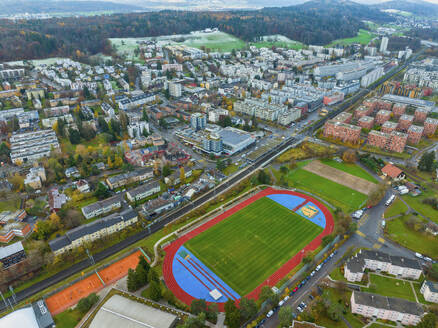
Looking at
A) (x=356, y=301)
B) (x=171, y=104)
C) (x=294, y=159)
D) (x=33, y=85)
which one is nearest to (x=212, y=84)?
(x=171, y=104)

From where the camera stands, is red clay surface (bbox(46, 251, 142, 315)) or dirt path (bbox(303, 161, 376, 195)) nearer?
red clay surface (bbox(46, 251, 142, 315))

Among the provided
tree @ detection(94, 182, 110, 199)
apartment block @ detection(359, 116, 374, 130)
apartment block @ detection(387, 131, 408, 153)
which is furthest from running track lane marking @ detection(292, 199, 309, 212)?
apartment block @ detection(359, 116, 374, 130)

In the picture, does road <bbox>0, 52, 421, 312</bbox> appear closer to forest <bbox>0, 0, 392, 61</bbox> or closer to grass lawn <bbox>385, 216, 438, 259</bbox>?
grass lawn <bbox>385, 216, 438, 259</bbox>

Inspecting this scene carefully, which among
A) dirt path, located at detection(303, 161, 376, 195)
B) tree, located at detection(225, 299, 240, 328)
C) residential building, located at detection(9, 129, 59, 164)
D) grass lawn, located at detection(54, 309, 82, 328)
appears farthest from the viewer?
residential building, located at detection(9, 129, 59, 164)

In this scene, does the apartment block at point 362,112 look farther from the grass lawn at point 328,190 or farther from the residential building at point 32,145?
the residential building at point 32,145

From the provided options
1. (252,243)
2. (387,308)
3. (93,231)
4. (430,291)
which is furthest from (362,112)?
(93,231)

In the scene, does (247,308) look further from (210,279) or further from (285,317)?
(210,279)
